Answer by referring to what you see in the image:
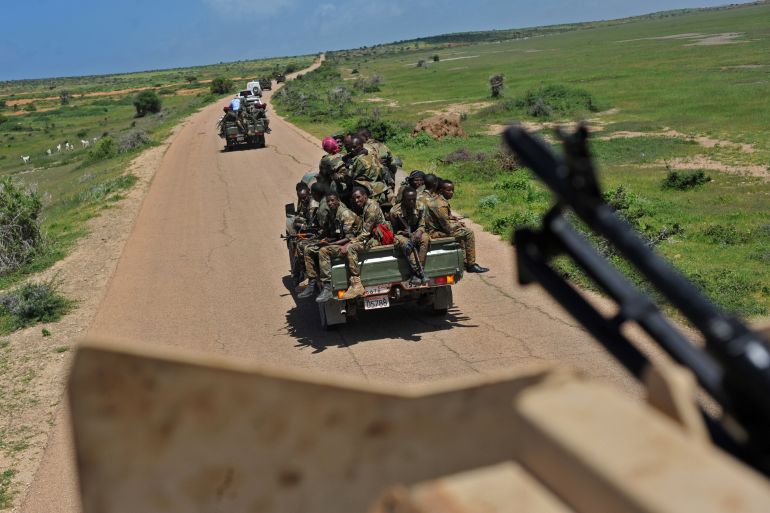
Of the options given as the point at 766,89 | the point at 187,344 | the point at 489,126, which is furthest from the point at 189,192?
the point at 766,89

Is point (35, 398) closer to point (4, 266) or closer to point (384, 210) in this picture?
point (384, 210)

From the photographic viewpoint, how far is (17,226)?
16.4m

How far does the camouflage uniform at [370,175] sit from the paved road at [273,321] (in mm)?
1599

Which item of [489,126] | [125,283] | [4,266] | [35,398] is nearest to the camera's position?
[35,398]

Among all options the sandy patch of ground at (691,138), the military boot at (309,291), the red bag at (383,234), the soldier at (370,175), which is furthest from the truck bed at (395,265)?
the sandy patch of ground at (691,138)

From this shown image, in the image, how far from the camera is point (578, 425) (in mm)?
1605

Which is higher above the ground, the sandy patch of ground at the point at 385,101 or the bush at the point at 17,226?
the bush at the point at 17,226

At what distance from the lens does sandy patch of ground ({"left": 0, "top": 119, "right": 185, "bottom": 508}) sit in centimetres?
788

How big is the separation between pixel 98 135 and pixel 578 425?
68521 millimetres

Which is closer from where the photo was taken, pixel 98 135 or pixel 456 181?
pixel 456 181

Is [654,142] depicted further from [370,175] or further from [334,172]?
[334,172]

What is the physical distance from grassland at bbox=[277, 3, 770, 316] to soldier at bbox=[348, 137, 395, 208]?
3151mm

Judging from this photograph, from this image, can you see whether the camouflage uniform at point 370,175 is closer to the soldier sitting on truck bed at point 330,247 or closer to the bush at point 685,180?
the soldier sitting on truck bed at point 330,247

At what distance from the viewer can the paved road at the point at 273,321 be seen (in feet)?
28.0
